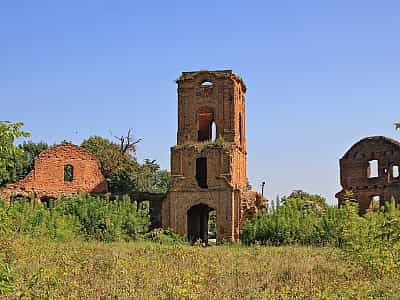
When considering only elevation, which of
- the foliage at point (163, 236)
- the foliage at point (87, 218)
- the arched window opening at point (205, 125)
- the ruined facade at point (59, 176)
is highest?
the arched window opening at point (205, 125)

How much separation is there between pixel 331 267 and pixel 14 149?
869 cm

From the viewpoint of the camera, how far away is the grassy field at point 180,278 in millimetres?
8680

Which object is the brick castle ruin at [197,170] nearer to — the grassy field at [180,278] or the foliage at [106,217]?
the foliage at [106,217]

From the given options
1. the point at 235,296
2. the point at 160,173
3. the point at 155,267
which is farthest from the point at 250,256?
the point at 160,173

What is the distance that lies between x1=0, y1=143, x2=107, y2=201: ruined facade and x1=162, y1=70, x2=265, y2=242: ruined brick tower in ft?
16.3

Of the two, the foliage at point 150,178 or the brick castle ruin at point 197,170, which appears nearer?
the brick castle ruin at point 197,170

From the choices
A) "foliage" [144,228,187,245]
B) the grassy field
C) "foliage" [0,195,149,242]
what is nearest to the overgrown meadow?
the grassy field

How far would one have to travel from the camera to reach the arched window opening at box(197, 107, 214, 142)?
3270cm

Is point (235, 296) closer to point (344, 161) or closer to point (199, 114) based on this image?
point (199, 114)

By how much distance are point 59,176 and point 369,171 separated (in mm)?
16227

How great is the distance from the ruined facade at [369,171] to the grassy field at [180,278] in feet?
59.8

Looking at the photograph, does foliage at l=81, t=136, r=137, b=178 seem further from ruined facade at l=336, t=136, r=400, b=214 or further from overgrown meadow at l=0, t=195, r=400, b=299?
overgrown meadow at l=0, t=195, r=400, b=299

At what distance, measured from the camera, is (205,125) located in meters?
32.9

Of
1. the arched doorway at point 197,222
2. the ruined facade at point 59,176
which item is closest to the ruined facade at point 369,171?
the arched doorway at point 197,222
